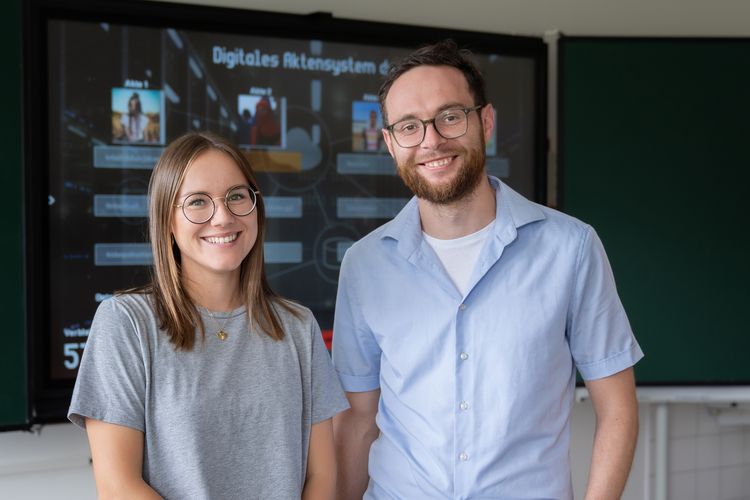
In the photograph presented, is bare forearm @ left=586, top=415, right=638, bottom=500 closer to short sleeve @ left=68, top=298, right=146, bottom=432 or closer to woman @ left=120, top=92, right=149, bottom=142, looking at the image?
short sleeve @ left=68, top=298, right=146, bottom=432

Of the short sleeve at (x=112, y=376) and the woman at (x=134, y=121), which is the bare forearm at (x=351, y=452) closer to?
the short sleeve at (x=112, y=376)

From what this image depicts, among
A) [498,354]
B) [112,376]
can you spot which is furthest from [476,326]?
[112,376]

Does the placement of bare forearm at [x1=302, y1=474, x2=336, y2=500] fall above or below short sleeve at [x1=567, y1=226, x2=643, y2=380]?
below

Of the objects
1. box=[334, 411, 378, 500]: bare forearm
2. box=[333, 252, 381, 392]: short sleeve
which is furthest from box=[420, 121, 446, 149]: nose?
box=[334, 411, 378, 500]: bare forearm

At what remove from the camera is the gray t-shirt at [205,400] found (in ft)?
4.58

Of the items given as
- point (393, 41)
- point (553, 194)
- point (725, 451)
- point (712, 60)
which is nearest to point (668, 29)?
point (712, 60)

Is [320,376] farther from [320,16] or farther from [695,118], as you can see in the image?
[695,118]

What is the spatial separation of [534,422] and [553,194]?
70.3 inches

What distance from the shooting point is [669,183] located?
324 cm

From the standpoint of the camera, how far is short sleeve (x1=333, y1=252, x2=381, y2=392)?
191 cm

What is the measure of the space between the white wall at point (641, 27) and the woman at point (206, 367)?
5.76ft

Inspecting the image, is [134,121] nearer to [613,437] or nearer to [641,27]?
[613,437]

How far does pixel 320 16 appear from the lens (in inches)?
115

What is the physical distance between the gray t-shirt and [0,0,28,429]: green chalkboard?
1.26 m
